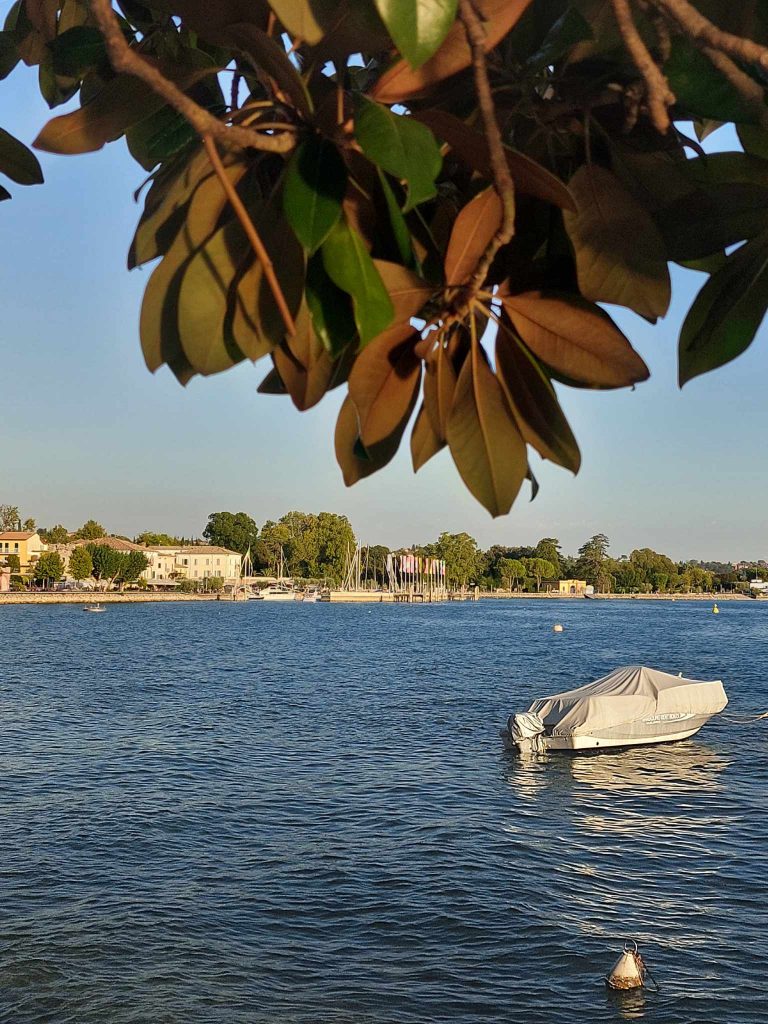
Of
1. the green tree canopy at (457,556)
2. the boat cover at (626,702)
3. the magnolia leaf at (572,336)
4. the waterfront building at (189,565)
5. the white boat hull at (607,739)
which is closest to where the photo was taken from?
the magnolia leaf at (572,336)

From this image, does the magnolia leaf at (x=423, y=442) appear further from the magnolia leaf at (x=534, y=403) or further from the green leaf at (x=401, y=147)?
the green leaf at (x=401, y=147)

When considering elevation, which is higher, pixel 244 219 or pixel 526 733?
pixel 244 219

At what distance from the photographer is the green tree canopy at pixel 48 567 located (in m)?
133

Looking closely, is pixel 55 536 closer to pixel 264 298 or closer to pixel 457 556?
pixel 457 556

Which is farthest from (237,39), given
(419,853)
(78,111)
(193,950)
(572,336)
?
(419,853)

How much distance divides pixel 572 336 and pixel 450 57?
0.31 m

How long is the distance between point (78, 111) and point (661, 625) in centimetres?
11829

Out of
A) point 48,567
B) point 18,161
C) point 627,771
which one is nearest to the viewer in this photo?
point 18,161

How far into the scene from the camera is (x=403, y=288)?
37.3 inches

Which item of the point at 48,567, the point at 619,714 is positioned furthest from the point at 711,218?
the point at 48,567

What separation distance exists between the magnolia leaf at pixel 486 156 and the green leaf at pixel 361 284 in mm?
120

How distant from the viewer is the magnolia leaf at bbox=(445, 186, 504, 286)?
36.4 inches

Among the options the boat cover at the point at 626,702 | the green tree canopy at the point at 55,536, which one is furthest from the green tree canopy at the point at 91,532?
the boat cover at the point at 626,702

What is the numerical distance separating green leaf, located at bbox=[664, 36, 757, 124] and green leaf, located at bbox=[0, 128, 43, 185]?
0.85 metres
